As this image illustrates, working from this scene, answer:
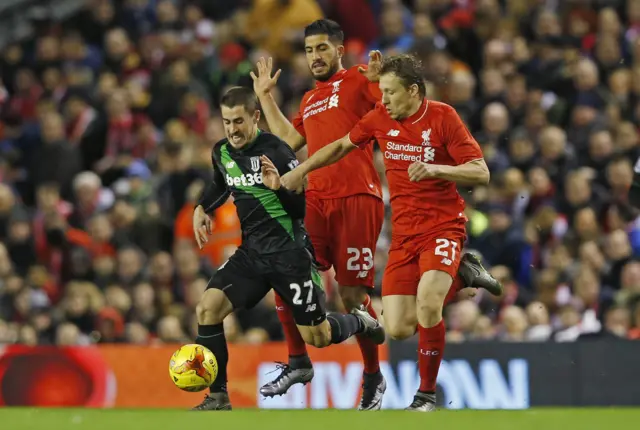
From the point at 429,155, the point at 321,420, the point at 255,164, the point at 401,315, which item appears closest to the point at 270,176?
the point at 255,164

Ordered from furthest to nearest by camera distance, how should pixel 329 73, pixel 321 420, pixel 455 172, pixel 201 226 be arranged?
pixel 329 73
pixel 201 226
pixel 455 172
pixel 321 420

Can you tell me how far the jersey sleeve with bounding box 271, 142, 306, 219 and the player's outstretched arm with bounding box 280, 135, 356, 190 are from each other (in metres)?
0.09

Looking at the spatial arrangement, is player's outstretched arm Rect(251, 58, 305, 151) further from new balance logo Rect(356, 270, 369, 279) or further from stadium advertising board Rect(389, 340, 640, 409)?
stadium advertising board Rect(389, 340, 640, 409)

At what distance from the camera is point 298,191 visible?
1051 centimetres

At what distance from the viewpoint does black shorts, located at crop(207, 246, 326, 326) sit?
34.7 feet

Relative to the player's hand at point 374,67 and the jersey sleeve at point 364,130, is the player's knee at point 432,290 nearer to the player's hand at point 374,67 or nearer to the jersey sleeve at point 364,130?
the jersey sleeve at point 364,130

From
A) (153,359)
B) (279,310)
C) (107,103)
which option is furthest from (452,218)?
(107,103)

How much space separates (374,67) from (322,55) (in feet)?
1.34

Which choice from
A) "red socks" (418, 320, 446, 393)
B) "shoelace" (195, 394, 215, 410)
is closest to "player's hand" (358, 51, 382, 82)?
"red socks" (418, 320, 446, 393)

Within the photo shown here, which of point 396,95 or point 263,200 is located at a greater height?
point 396,95

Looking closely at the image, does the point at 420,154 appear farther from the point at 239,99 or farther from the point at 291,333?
the point at 291,333

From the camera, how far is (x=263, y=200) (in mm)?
10625

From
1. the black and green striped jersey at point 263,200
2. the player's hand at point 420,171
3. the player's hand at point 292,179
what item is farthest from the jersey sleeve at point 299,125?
the player's hand at point 420,171

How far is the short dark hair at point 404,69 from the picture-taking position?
1040cm
